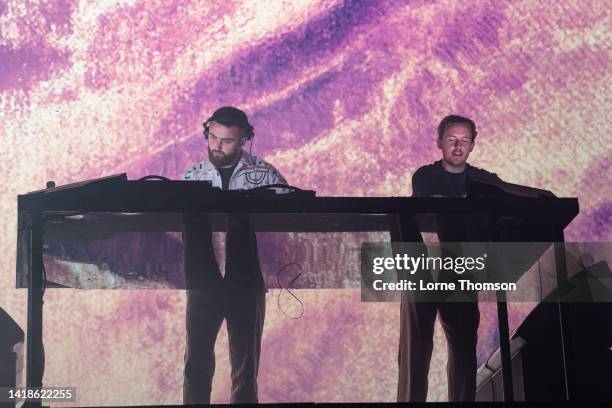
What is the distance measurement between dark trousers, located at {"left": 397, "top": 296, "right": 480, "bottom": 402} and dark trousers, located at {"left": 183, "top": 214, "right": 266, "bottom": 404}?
11.9 inches

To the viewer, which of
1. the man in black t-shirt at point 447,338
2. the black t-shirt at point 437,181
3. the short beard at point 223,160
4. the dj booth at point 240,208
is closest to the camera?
the dj booth at point 240,208

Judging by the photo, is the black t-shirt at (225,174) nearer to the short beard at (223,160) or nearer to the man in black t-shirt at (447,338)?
the short beard at (223,160)

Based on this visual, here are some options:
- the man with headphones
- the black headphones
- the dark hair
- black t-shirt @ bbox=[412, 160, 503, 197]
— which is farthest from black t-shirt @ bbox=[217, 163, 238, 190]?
the man with headphones

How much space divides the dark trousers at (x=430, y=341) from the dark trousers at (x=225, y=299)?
30 centimetres

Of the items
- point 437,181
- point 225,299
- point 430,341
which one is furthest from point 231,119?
point 430,341

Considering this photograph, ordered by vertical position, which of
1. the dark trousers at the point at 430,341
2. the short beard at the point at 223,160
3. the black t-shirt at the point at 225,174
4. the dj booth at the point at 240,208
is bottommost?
the dark trousers at the point at 430,341

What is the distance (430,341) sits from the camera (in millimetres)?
1402

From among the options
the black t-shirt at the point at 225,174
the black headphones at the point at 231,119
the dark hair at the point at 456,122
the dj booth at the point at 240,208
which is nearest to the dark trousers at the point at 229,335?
the dj booth at the point at 240,208

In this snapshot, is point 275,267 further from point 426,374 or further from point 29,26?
point 29,26

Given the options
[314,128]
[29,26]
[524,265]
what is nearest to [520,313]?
[314,128]

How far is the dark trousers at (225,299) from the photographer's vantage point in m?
1.43

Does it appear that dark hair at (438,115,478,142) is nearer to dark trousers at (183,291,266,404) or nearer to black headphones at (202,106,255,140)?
black headphones at (202,106,255,140)

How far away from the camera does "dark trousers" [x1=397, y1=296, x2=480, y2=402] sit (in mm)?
1375

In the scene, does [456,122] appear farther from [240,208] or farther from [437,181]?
[240,208]
